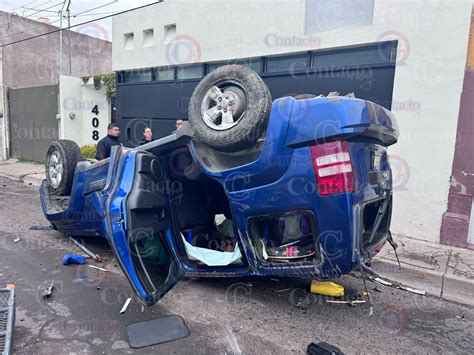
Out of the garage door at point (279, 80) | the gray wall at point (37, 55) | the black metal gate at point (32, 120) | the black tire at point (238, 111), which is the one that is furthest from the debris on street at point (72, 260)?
the gray wall at point (37, 55)

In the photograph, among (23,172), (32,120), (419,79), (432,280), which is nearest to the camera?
(432,280)

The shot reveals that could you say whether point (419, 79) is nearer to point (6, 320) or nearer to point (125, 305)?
point (125, 305)

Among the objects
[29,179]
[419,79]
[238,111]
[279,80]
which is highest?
[279,80]

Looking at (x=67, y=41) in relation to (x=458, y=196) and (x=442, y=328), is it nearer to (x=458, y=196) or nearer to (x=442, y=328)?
(x=458, y=196)

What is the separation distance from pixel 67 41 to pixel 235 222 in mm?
19822

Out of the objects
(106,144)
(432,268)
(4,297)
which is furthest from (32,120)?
(432,268)

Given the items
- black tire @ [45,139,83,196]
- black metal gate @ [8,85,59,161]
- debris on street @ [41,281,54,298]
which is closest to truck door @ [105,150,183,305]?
debris on street @ [41,281,54,298]

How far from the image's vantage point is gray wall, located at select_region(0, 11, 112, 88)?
1669cm

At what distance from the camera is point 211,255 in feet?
12.3

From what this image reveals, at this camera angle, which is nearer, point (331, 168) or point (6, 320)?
point (331, 168)

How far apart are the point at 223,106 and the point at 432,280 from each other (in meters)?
3.15

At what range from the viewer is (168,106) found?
10125mm

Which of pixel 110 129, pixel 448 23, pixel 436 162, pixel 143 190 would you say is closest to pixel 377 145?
pixel 143 190

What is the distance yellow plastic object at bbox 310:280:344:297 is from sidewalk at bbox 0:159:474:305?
107 cm
